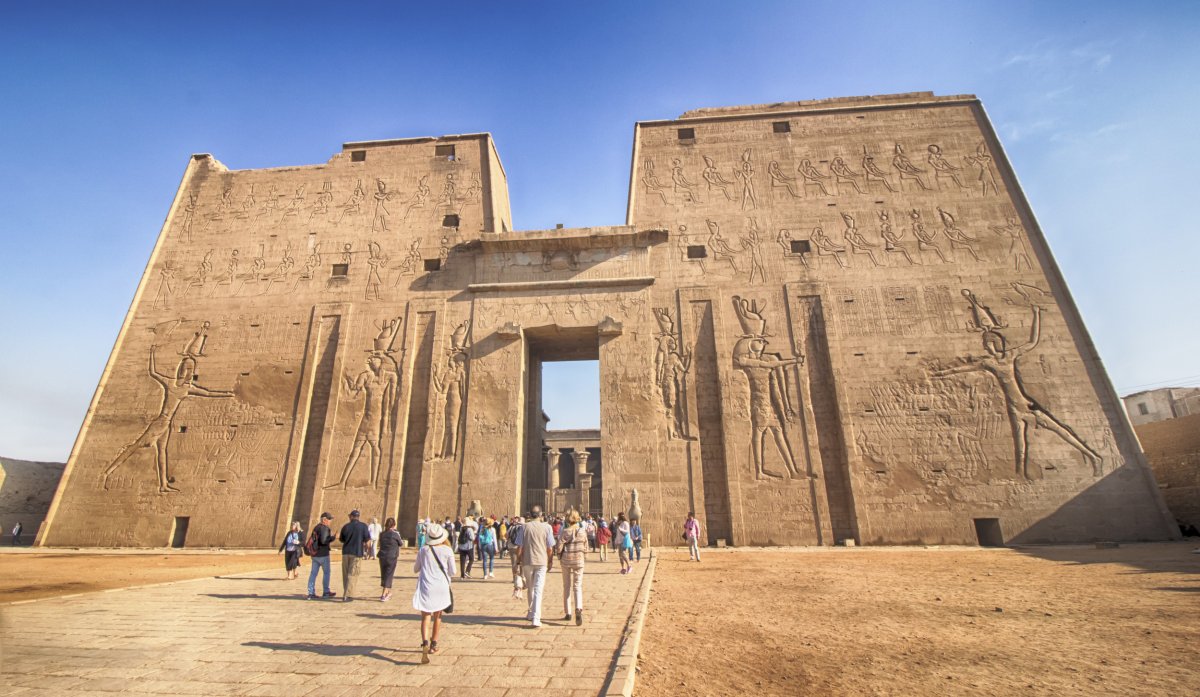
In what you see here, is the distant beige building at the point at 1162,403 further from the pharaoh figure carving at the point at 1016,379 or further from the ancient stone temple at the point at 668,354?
the ancient stone temple at the point at 668,354

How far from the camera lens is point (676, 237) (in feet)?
63.4

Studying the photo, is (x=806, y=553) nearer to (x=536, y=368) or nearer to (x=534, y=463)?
(x=534, y=463)

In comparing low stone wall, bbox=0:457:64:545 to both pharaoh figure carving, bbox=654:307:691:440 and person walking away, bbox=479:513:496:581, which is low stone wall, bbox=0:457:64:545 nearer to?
person walking away, bbox=479:513:496:581

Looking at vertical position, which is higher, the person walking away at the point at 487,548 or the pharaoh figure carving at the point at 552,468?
the pharaoh figure carving at the point at 552,468

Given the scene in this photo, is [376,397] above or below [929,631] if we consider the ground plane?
above

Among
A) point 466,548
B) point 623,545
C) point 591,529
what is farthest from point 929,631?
point 591,529

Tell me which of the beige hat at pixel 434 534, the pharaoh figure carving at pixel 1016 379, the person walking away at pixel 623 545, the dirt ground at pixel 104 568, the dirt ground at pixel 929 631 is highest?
the pharaoh figure carving at pixel 1016 379

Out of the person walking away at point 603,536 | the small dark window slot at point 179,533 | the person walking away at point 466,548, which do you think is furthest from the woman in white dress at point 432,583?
the small dark window slot at point 179,533

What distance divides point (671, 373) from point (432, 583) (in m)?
13.3

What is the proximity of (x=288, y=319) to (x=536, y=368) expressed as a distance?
358 inches

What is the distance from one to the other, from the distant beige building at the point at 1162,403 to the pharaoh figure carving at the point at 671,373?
28.6m

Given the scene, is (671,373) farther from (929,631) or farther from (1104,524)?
(1104,524)

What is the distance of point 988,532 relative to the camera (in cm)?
1553

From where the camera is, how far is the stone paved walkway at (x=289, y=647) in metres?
3.90
